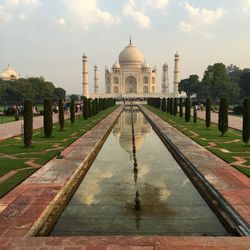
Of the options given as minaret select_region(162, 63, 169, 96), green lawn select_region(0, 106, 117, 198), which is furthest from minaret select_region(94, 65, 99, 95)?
green lawn select_region(0, 106, 117, 198)

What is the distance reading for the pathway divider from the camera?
4.74m

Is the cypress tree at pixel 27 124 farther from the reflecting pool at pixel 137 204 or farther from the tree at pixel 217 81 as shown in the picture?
the tree at pixel 217 81

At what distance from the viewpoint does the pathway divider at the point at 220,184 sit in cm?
474

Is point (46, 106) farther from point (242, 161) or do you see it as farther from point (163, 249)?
point (163, 249)

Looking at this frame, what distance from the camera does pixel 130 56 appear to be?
253ft

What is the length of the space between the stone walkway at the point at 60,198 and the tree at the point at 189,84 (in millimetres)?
59713

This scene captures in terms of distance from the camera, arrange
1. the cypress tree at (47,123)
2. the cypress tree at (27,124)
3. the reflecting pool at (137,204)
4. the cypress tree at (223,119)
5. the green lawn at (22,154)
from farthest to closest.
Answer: the cypress tree at (223,119) → the cypress tree at (47,123) → the cypress tree at (27,124) → the green lawn at (22,154) → the reflecting pool at (137,204)

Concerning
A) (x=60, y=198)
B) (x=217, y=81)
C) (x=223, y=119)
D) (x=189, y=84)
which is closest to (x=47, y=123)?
(x=223, y=119)

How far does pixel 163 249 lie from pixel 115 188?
9.40ft

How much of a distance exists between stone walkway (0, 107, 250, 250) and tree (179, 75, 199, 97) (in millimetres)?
59713

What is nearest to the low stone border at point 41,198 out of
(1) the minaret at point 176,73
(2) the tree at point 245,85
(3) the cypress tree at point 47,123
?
(3) the cypress tree at point 47,123

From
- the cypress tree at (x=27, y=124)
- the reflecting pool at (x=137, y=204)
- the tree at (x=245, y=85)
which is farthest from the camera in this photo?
the tree at (x=245, y=85)

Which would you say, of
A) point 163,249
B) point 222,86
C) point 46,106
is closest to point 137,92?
point 222,86

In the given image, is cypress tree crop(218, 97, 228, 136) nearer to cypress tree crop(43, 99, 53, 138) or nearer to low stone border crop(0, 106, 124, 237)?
cypress tree crop(43, 99, 53, 138)
